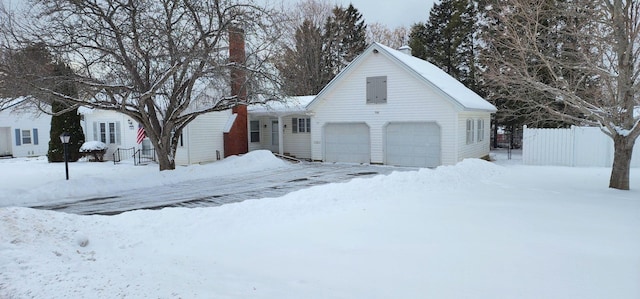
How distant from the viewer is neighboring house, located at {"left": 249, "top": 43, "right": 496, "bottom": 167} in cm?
1680

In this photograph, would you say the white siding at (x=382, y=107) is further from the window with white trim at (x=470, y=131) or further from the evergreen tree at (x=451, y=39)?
the evergreen tree at (x=451, y=39)

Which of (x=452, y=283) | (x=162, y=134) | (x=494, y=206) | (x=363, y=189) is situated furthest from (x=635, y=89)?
(x=162, y=134)

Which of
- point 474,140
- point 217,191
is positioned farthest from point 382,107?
point 217,191

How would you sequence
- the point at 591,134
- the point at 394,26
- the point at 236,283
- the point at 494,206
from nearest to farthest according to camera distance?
1. the point at 236,283
2. the point at 494,206
3. the point at 591,134
4. the point at 394,26

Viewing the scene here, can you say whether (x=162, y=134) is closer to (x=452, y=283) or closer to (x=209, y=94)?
(x=209, y=94)

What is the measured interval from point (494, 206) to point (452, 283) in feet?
15.1

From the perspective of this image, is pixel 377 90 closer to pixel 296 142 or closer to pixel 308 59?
pixel 296 142

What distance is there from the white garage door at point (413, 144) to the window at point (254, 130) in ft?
27.7

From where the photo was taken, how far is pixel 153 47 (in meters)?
12.5

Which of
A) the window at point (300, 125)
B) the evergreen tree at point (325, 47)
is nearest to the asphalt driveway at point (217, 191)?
the window at point (300, 125)

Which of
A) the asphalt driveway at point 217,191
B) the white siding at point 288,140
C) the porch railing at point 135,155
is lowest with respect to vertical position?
the asphalt driveway at point 217,191

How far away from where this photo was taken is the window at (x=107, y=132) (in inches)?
859

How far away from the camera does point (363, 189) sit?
9734mm

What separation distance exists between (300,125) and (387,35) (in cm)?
1953
